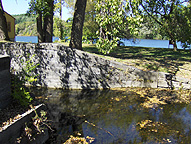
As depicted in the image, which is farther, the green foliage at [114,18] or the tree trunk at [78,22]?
the tree trunk at [78,22]

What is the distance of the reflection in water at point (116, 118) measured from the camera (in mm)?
6027

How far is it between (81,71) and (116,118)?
4.32 metres

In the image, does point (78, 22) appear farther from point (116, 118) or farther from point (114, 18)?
point (116, 118)

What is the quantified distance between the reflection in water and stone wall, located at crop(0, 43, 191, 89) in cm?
93

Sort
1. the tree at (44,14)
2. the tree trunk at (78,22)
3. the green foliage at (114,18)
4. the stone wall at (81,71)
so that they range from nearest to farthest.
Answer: the green foliage at (114,18), the stone wall at (81,71), the tree trunk at (78,22), the tree at (44,14)

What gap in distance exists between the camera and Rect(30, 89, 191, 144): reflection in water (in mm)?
6027

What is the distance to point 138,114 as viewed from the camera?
25.0ft

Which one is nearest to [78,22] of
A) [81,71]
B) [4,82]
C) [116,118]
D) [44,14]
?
[44,14]

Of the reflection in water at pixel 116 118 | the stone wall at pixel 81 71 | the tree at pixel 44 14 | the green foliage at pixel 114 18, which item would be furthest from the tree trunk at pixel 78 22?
the green foliage at pixel 114 18

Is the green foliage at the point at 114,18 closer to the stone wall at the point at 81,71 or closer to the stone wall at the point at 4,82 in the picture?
the stone wall at the point at 81,71

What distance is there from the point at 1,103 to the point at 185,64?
1141 cm

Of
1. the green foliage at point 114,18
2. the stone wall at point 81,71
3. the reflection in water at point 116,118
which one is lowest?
the reflection in water at point 116,118

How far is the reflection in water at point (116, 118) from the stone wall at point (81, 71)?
36.8 inches

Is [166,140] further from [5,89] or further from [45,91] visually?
[45,91]
